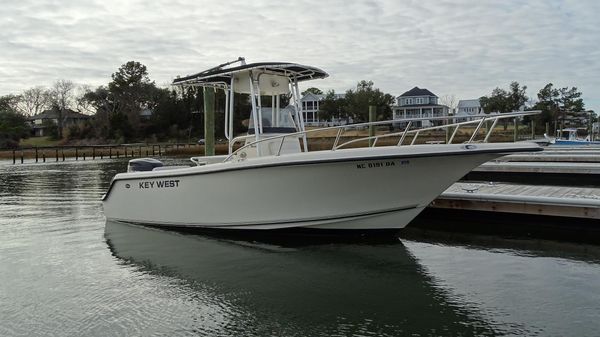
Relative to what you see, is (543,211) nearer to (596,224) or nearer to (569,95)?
(596,224)

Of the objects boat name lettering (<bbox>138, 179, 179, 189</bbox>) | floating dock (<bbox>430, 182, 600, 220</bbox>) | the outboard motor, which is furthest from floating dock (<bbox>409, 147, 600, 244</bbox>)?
the outboard motor

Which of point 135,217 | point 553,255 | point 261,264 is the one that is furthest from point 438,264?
point 135,217

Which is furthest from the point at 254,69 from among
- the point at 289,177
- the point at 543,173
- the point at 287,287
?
the point at 543,173

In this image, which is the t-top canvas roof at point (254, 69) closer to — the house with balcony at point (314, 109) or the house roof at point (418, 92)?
the house with balcony at point (314, 109)

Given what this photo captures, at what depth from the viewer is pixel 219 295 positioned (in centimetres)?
566

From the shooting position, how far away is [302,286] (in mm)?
5906

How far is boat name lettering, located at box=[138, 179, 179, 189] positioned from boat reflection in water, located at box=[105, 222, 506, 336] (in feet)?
2.99

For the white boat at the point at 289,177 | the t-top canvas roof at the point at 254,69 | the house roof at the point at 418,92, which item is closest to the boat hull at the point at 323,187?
the white boat at the point at 289,177

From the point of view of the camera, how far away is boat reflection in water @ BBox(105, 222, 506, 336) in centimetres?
474

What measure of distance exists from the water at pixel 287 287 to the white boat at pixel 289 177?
18.6 inches

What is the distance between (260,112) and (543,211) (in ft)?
17.3

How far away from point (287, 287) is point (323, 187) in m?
1.85

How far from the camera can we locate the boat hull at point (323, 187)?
6887mm

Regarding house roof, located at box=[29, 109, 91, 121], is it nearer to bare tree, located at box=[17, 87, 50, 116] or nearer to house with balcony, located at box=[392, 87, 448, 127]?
bare tree, located at box=[17, 87, 50, 116]
